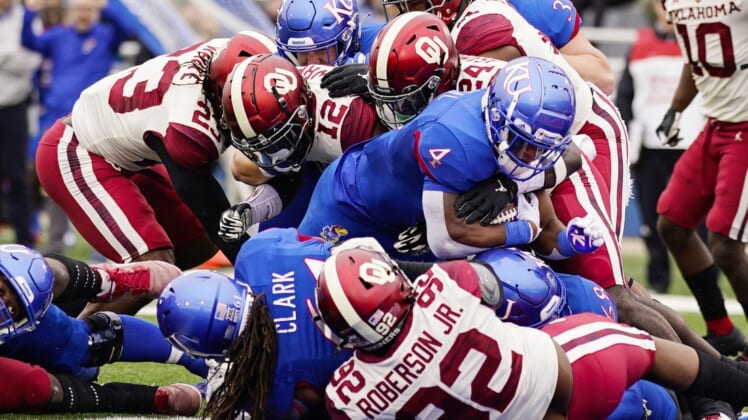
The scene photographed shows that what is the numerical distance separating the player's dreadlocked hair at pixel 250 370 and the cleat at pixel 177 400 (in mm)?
886

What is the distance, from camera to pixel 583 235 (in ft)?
15.3

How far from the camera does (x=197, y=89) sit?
5.42m

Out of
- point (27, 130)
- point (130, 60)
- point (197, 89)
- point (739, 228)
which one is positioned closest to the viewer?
point (197, 89)

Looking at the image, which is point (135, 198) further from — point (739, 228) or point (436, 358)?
point (739, 228)

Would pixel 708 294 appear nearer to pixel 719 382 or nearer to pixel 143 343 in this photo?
pixel 719 382

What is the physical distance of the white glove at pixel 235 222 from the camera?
521cm

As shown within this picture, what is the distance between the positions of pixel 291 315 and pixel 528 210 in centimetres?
101

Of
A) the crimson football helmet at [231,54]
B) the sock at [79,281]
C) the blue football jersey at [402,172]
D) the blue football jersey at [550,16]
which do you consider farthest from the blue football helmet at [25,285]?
the blue football jersey at [550,16]

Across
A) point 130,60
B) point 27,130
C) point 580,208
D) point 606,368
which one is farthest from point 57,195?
point 130,60

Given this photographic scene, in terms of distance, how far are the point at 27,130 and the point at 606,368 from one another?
7286mm

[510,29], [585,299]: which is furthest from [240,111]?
[585,299]

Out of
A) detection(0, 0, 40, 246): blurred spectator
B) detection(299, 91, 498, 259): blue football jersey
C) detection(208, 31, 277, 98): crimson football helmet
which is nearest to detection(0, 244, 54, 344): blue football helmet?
detection(299, 91, 498, 259): blue football jersey

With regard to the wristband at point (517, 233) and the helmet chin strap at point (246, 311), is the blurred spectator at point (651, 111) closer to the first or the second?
the wristband at point (517, 233)

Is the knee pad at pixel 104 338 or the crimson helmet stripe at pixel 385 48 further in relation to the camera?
the knee pad at pixel 104 338
